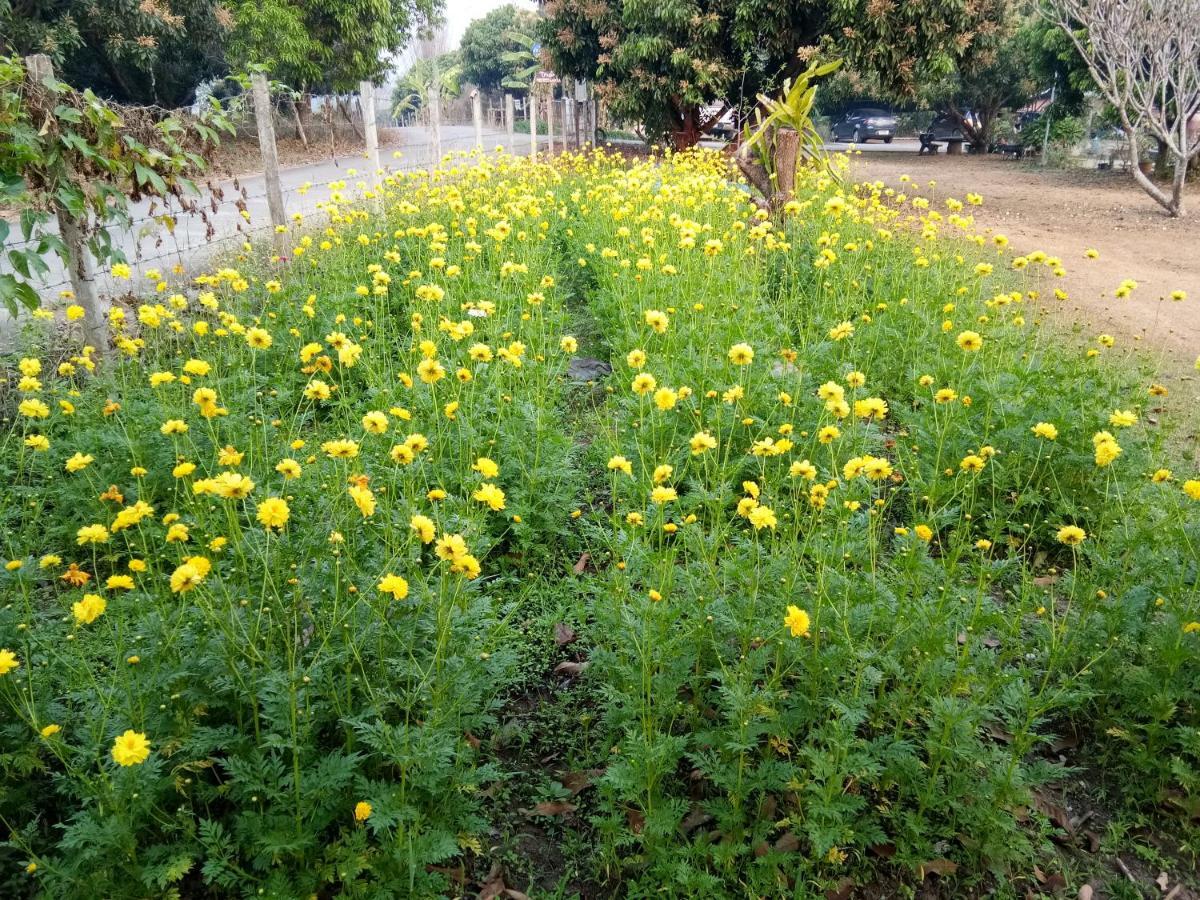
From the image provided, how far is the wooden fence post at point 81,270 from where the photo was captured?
379 centimetres

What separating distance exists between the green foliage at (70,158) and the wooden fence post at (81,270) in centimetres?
3

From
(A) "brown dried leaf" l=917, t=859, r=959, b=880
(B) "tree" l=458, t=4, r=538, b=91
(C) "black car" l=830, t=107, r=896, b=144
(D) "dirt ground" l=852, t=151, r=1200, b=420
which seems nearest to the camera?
(A) "brown dried leaf" l=917, t=859, r=959, b=880

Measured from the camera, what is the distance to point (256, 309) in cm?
504

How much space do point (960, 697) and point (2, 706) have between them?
92.6 inches

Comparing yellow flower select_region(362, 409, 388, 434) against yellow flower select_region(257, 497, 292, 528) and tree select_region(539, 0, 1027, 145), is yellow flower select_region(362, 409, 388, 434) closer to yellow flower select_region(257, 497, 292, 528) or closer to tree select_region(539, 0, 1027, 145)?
yellow flower select_region(257, 497, 292, 528)

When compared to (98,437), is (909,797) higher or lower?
lower

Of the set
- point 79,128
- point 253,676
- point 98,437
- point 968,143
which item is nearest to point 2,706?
point 253,676

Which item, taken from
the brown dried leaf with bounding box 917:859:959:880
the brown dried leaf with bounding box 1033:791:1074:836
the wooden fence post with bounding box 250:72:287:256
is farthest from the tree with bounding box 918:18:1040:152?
the brown dried leaf with bounding box 917:859:959:880

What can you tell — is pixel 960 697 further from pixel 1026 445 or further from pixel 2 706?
pixel 2 706

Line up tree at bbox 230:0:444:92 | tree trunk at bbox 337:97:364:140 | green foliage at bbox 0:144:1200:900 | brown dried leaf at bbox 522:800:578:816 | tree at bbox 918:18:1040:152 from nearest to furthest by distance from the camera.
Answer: green foliage at bbox 0:144:1200:900 < brown dried leaf at bbox 522:800:578:816 < tree at bbox 230:0:444:92 < tree at bbox 918:18:1040:152 < tree trunk at bbox 337:97:364:140

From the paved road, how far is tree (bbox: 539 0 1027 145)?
4.04m

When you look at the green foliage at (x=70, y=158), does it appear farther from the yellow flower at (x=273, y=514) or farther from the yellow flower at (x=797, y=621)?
the yellow flower at (x=797, y=621)

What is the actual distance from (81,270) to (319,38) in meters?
19.4

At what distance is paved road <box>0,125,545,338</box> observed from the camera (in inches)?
200
